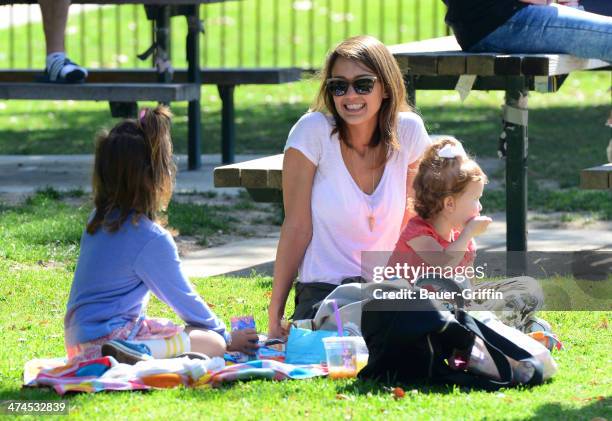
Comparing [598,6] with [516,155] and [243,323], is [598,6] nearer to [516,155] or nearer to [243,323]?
[516,155]

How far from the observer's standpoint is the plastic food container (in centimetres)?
451

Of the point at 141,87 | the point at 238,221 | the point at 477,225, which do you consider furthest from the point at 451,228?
the point at 141,87

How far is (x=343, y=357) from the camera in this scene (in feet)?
15.0

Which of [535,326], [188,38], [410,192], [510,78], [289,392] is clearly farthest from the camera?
[188,38]

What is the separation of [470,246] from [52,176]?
5088mm

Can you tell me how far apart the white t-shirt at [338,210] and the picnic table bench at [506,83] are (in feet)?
2.14

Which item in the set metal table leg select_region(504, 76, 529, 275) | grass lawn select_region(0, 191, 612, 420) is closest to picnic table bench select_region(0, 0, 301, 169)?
grass lawn select_region(0, 191, 612, 420)

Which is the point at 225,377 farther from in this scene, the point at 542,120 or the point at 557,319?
the point at 542,120

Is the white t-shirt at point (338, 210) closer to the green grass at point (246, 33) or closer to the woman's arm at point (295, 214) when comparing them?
the woman's arm at point (295, 214)

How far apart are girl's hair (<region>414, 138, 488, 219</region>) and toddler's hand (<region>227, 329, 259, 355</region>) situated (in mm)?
760

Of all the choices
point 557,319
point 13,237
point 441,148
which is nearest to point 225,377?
point 441,148

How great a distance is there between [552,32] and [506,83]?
12.8 inches

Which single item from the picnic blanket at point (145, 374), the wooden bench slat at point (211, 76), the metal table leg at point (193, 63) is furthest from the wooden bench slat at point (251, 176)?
the wooden bench slat at point (211, 76)

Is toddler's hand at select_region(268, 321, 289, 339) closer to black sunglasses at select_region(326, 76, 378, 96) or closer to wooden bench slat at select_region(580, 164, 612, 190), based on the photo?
black sunglasses at select_region(326, 76, 378, 96)
